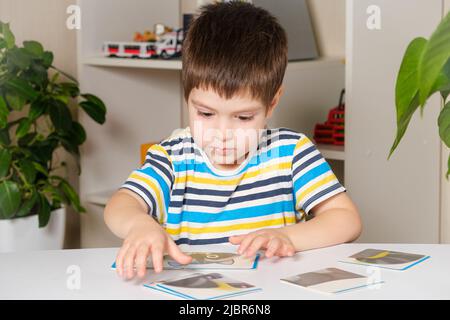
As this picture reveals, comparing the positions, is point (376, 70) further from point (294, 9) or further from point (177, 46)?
point (177, 46)

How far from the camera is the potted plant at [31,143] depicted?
195 centimetres

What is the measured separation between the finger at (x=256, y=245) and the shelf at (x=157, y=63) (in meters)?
1.13

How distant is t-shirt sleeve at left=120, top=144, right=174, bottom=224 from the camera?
1.21m

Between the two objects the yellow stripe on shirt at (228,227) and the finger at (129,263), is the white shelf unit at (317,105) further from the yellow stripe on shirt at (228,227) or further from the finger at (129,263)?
the finger at (129,263)

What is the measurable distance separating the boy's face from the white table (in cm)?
25

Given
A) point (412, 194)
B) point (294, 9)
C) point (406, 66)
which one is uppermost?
point (294, 9)

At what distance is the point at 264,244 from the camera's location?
0.95 metres

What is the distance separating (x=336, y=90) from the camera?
223 cm

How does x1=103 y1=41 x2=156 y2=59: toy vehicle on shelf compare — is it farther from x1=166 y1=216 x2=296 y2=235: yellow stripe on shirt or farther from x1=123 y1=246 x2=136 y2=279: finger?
x1=123 y1=246 x2=136 y2=279: finger

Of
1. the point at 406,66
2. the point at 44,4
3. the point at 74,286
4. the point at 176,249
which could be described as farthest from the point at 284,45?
the point at 44,4

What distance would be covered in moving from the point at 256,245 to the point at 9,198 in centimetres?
120
